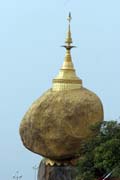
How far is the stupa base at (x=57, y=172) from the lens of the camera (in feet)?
58.6

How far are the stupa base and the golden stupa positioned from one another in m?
0.34

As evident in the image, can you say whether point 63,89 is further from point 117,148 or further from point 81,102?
point 117,148

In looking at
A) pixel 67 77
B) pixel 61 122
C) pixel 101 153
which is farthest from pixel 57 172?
pixel 101 153

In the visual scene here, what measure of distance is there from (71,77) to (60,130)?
1.76 metres

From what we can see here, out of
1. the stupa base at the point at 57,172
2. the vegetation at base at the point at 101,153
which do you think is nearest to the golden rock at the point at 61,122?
the stupa base at the point at 57,172

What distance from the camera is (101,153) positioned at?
1401cm

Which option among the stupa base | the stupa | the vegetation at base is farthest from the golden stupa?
the vegetation at base

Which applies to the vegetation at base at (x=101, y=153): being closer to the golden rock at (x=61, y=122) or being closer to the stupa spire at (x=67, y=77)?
the golden rock at (x=61, y=122)

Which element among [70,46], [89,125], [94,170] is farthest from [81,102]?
[94,170]

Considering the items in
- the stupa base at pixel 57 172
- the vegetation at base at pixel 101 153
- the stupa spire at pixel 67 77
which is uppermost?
the stupa spire at pixel 67 77

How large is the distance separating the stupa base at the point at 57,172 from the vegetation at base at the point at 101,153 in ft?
6.53

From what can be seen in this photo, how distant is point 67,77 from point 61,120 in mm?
1503

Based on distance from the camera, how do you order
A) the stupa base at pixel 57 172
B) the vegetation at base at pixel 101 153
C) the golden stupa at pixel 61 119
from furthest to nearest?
the stupa base at pixel 57 172 → the golden stupa at pixel 61 119 → the vegetation at base at pixel 101 153

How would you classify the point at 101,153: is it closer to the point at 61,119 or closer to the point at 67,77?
the point at 61,119
